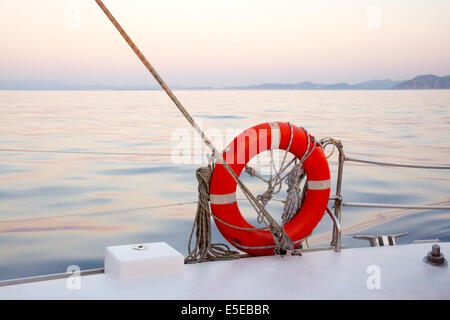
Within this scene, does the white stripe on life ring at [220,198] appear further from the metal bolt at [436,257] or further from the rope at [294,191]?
the metal bolt at [436,257]

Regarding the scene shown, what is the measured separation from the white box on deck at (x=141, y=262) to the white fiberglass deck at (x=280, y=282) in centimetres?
3

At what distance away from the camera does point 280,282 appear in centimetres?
188

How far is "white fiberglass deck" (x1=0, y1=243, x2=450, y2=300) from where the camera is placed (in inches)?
68.0

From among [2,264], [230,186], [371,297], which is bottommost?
[2,264]

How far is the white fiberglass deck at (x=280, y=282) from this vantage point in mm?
1728

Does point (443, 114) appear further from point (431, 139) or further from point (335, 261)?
point (335, 261)

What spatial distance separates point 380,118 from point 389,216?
29.6 ft

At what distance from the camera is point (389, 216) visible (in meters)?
4.82

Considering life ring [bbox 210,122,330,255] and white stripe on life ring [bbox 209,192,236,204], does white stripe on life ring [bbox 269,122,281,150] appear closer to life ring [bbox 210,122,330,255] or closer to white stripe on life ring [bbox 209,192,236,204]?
life ring [bbox 210,122,330,255]

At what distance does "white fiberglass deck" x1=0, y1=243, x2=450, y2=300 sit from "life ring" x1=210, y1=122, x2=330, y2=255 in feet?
0.29

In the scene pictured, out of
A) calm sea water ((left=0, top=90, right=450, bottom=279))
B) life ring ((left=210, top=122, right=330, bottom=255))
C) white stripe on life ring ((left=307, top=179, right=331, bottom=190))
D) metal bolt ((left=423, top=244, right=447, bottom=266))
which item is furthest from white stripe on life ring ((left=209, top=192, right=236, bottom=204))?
metal bolt ((left=423, top=244, right=447, bottom=266))

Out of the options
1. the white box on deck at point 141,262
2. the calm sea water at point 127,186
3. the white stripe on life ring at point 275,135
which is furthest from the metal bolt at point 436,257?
the calm sea water at point 127,186
